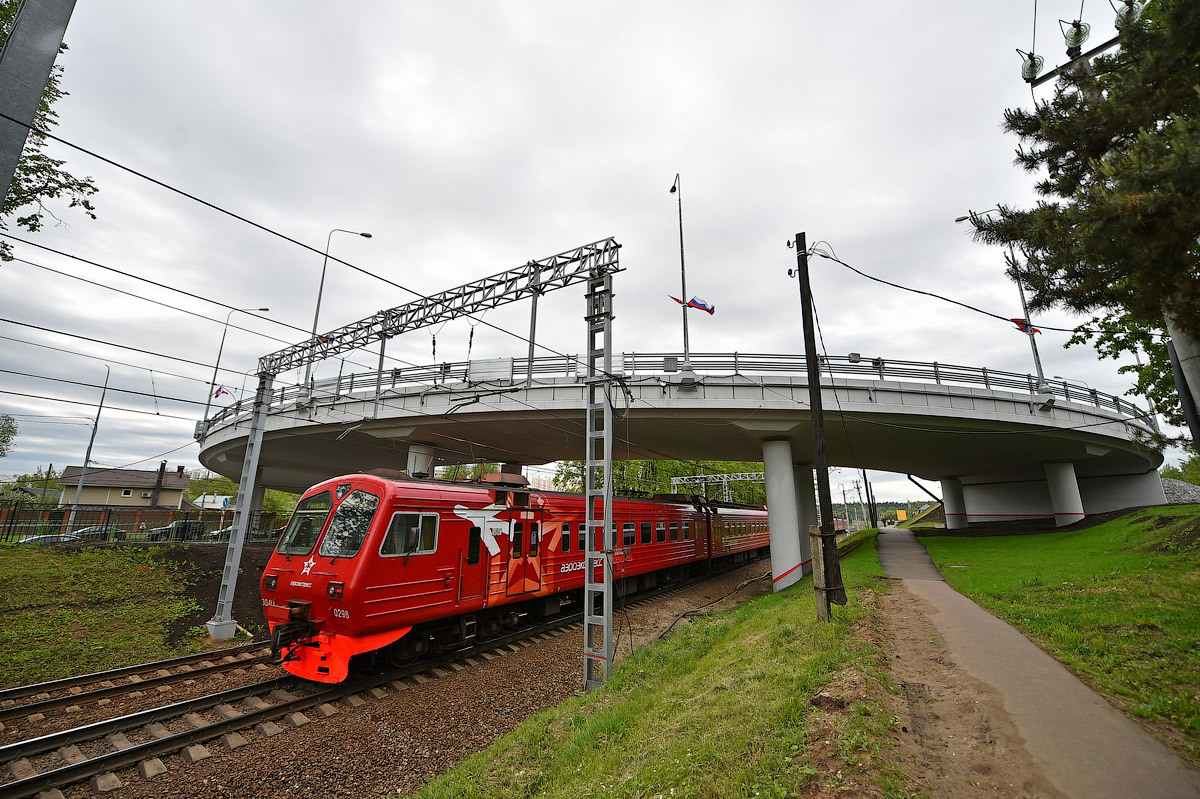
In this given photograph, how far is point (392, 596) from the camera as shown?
8.98 meters

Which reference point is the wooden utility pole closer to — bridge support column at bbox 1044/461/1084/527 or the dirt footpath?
the dirt footpath

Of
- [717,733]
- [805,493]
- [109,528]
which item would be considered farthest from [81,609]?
[805,493]

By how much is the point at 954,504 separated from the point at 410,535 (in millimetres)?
43968

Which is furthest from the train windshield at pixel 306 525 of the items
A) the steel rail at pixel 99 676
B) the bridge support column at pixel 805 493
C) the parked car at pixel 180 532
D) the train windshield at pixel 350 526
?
the bridge support column at pixel 805 493

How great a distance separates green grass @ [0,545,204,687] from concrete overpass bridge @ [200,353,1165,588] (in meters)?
6.28

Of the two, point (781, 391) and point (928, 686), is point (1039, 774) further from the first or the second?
point (781, 391)

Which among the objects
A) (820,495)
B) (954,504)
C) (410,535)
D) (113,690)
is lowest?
(113,690)

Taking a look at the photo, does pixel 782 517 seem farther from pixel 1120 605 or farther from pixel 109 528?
pixel 109 528

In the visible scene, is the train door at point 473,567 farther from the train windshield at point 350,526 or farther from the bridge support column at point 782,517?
the bridge support column at point 782,517

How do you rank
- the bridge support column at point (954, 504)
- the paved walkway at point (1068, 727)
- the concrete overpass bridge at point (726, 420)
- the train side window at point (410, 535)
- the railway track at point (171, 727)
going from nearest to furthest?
the paved walkway at point (1068, 727)
the railway track at point (171, 727)
the train side window at point (410, 535)
the concrete overpass bridge at point (726, 420)
the bridge support column at point (954, 504)

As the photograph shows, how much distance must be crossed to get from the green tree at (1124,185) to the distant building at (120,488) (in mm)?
67803

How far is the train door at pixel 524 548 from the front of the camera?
1177cm

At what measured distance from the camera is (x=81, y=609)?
1267 centimetres

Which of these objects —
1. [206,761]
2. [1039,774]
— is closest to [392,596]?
[206,761]
